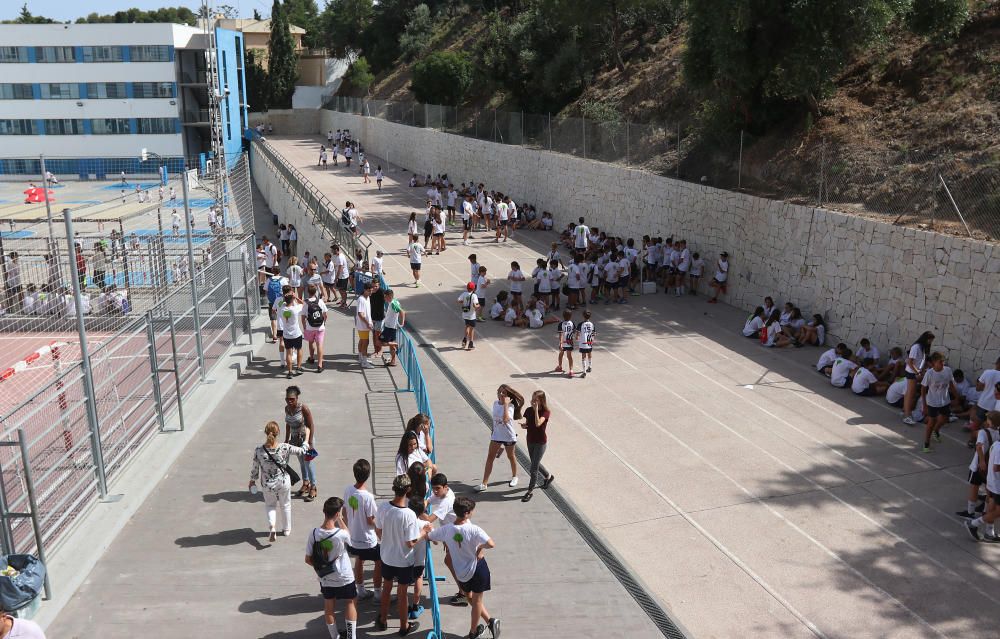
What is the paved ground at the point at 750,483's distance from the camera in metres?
8.41

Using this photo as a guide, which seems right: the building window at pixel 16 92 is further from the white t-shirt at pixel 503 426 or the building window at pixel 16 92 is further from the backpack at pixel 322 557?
A: the backpack at pixel 322 557

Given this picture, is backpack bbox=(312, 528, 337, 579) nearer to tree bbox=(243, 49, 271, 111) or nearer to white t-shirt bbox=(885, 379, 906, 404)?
white t-shirt bbox=(885, 379, 906, 404)

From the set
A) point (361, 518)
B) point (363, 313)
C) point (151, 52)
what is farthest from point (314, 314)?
point (151, 52)

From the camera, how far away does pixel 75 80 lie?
6125 centimetres

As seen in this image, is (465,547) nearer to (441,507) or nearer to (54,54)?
(441,507)

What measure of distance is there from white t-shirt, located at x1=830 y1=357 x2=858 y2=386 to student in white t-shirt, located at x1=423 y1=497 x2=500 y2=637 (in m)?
9.67

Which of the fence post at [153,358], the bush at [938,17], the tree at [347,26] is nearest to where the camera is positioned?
the fence post at [153,358]

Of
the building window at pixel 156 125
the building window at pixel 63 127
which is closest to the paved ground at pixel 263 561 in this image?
the building window at pixel 156 125

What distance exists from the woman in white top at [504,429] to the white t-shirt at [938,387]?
20.0 feet

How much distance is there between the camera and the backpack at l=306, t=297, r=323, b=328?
13875mm

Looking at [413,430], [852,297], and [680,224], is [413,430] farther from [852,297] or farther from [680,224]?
[680,224]

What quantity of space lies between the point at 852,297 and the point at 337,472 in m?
11.1

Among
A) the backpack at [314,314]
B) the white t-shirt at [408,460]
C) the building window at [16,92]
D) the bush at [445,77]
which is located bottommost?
the white t-shirt at [408,460]

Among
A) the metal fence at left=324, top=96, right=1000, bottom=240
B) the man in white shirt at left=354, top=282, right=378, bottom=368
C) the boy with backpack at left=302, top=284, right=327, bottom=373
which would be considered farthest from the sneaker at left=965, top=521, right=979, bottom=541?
the boy with backpack at left=302, top=284, right=327, bottom=373
